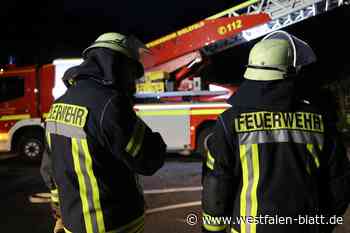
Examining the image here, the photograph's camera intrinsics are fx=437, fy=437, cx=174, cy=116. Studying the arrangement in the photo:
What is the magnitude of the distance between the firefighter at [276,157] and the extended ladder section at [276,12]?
24.1ft

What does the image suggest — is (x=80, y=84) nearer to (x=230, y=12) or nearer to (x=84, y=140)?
(x=84, y=140)

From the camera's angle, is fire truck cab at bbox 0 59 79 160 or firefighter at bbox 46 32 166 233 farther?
fire truck cab at bbox 0 59 79 160

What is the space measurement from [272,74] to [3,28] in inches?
842

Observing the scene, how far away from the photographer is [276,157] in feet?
A: 5.90

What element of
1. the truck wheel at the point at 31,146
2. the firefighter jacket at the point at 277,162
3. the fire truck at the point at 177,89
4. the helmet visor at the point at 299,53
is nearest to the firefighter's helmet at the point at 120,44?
the firefighter jacket at the point at 277,162

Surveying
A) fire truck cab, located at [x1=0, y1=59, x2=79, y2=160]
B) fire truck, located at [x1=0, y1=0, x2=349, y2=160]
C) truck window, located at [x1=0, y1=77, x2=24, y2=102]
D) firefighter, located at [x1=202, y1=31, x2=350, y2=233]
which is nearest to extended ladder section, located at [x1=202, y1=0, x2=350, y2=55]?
fire truck, located at [x1=0, y1=0, x2=349, y2=160]

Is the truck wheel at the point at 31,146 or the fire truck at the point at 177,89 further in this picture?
the truck wheel at the point at 31,146

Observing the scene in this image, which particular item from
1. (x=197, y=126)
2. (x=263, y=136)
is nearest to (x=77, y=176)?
(x=263, y=136)

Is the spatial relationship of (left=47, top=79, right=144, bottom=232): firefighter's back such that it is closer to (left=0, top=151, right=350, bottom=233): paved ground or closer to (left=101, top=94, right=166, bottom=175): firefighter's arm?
(left=101, top=94, right=166, bottom=175): firefighter's arm

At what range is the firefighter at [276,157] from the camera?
1790 millimetres

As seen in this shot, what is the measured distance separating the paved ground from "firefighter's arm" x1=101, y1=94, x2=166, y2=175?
9.03 ft

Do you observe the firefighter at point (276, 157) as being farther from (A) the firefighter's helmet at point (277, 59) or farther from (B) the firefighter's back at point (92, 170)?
(B) the firefighter's back at point (92, 170)

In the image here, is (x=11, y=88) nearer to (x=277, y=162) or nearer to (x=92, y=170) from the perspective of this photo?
(x=92, y=170)

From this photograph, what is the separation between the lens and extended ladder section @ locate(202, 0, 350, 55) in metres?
8.82
